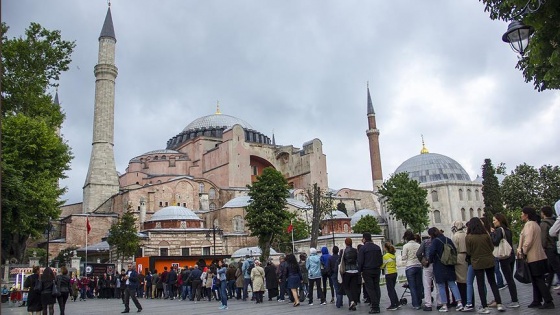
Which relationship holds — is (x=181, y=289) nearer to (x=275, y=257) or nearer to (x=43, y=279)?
(x=43, y=279)

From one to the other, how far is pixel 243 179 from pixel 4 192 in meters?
30.9

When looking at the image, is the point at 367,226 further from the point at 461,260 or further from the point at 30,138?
the point at 461,260

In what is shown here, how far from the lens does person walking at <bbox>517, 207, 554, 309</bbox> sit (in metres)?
6.25

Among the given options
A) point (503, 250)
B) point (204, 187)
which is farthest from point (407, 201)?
point (503, 250)

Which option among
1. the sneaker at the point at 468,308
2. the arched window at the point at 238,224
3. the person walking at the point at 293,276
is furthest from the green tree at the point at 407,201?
the sneaker at the point at 468,308

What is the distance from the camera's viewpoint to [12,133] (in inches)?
782

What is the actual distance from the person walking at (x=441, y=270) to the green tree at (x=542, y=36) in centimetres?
265

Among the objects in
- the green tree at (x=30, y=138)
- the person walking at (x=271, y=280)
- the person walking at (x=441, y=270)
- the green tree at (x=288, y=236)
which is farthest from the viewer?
the green tree at (x=288, y=236)

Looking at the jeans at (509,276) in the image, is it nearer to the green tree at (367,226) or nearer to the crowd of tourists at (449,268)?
the crowd of tourists at (449,268)

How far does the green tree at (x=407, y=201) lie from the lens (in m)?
37.5

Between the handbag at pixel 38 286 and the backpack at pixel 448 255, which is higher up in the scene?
the backpack at pixel 448 255

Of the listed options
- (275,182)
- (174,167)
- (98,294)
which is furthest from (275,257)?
(174,167)

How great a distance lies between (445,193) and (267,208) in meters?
22.3

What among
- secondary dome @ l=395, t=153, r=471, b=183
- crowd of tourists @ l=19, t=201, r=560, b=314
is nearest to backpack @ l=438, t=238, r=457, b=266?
crowd of tourists @ l=19, t=201, r=560, b=314
